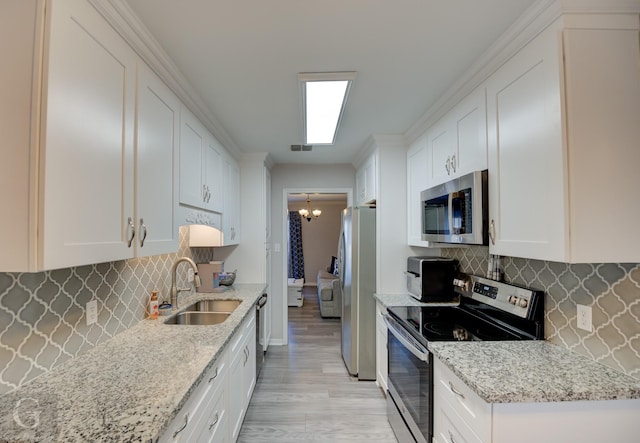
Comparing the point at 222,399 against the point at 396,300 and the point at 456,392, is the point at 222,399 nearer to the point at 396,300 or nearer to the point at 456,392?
the point at 456,392

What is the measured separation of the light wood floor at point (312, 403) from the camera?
2182mm

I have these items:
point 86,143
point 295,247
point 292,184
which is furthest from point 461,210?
point 295,247

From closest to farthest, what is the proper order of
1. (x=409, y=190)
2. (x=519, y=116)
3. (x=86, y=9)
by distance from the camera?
(x=86, y=9) < (x=519, y=116) < (x=409, y=190)

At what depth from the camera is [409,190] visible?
2781 millimetres

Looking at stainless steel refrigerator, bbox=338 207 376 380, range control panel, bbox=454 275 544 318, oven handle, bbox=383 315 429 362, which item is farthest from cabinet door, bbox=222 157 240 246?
range control panel, bbox=454 275 544 318

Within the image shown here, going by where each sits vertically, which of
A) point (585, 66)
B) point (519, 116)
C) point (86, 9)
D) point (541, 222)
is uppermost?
point (86, 9)

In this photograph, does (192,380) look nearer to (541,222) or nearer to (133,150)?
(133,150)

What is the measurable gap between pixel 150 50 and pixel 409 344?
2148 mm

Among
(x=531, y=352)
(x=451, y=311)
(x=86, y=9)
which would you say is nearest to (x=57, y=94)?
(x=86, y=9)

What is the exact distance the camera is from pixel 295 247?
7.86 meters

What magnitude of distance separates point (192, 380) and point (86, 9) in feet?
4.73

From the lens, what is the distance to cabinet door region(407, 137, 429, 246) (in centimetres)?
246

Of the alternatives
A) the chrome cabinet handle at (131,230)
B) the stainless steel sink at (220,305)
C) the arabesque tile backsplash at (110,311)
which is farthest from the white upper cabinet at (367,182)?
the chrome cabinet handle at (131,230)

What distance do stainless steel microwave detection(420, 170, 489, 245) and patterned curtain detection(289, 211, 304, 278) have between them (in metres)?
5.76
